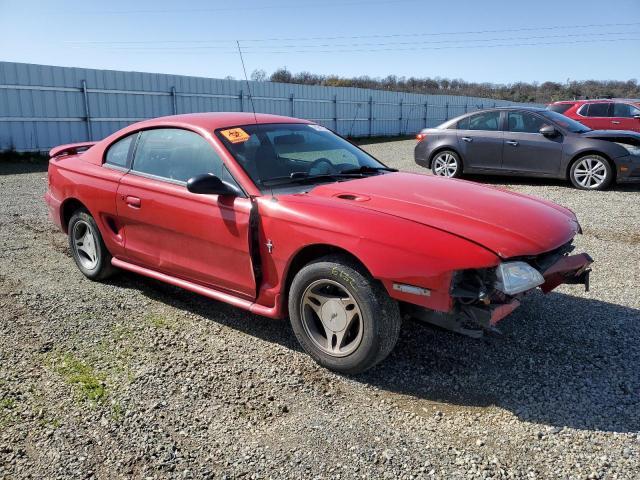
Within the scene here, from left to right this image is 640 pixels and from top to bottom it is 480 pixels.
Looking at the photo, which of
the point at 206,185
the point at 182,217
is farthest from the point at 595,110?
the point at 206,185

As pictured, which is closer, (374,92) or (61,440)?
(61,440)

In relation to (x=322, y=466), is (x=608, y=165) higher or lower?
A: higher

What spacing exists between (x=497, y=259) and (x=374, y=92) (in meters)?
22.8

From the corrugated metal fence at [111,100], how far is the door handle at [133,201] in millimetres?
6514

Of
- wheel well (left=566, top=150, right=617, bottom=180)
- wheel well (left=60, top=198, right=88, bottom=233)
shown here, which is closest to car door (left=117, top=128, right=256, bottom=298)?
Answer: wheel well (left=60, top=198, right=88, bottom=233)

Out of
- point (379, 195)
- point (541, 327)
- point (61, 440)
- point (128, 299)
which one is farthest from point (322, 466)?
point (128, 299)

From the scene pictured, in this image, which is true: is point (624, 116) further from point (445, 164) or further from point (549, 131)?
point (445, 164)

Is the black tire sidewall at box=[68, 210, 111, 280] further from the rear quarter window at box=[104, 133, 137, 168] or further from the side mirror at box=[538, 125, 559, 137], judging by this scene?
the side mirror at box=[538, 125, 559, 137]

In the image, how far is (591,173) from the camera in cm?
930

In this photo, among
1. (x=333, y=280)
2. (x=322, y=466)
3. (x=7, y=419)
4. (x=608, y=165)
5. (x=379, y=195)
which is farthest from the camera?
(x=608, y=165)

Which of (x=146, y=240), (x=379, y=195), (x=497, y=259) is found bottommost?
(x=146, y=240)

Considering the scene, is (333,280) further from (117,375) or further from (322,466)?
(117,375)

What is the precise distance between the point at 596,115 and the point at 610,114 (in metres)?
0.36

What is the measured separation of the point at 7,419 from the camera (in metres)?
2.78
